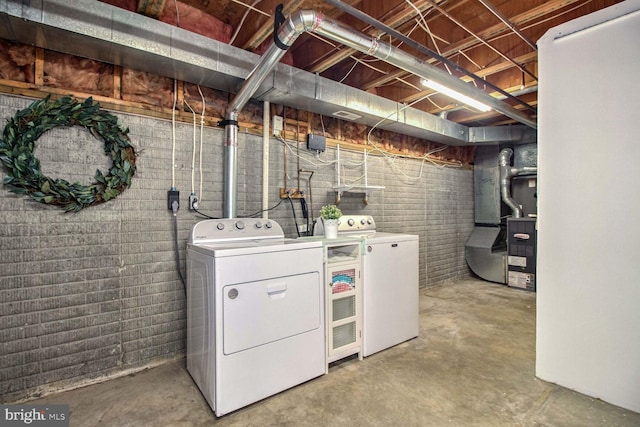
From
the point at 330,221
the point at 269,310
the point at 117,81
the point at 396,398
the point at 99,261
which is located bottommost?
the point at 396,398

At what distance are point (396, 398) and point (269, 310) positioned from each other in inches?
41.4

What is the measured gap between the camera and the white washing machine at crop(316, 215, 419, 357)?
2.73m

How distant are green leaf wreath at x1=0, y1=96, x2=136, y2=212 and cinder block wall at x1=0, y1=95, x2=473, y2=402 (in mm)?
71

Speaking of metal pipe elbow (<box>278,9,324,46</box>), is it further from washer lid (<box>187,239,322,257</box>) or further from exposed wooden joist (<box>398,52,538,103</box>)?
exposed wooden joist (<box>398,52,538,103</box>)

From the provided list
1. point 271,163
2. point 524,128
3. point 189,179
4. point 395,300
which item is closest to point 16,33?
point 189,179

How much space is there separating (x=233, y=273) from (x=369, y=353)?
1517 mm

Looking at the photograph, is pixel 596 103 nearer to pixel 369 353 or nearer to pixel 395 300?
pixel 395 300

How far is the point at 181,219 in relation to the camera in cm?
268

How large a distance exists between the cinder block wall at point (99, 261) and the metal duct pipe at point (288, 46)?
7.2 inches

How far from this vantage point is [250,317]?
79.0 inches

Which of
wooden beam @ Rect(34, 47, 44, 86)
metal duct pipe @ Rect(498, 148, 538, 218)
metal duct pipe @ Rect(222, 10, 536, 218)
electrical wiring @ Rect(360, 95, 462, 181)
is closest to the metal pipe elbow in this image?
metal duct pipe @ Rect(222, 10, 536, 218)

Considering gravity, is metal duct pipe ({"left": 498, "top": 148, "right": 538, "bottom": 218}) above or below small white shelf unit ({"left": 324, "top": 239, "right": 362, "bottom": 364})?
above

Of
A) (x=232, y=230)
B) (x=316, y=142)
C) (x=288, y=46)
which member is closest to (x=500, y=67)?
(x=316, y=142)

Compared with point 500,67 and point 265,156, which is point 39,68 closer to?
point 265,156
